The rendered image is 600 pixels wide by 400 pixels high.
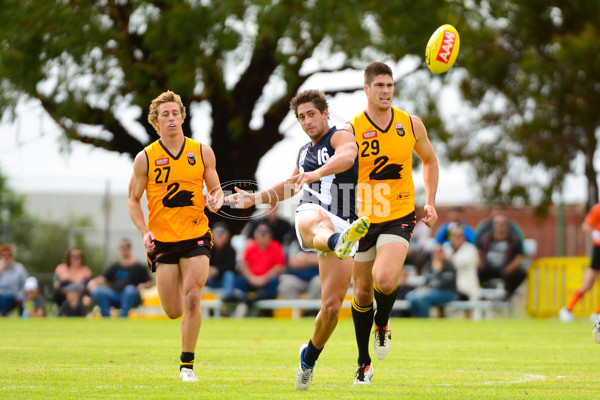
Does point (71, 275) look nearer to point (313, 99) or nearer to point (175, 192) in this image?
point (175, 192)

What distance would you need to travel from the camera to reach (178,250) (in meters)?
8.64

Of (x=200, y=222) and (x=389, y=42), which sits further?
(x=389, y=42)

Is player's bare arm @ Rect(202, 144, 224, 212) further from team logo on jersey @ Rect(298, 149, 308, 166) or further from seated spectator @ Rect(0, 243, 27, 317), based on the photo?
seated spectator @ Rect(0, 243, 27, 317)

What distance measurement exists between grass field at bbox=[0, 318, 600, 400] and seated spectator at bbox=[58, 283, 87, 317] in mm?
4029

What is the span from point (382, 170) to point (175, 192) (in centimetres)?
177

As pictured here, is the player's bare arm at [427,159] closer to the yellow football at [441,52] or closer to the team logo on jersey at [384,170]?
the team logo on jersey at [384,170]

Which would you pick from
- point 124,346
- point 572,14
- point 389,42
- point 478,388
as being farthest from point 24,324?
point 572,14

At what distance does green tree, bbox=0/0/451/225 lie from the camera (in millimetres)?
20250

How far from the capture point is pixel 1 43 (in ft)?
66.6

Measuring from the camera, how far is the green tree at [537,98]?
2975 cm

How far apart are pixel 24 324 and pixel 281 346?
644 centimetres

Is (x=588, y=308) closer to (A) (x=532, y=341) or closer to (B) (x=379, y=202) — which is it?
(A) (x=532, y=341)

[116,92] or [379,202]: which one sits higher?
[116,92]

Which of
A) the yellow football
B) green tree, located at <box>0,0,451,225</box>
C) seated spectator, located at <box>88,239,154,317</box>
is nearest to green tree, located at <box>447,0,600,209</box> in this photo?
green tree, located at <box>0,0,451,225</box>
